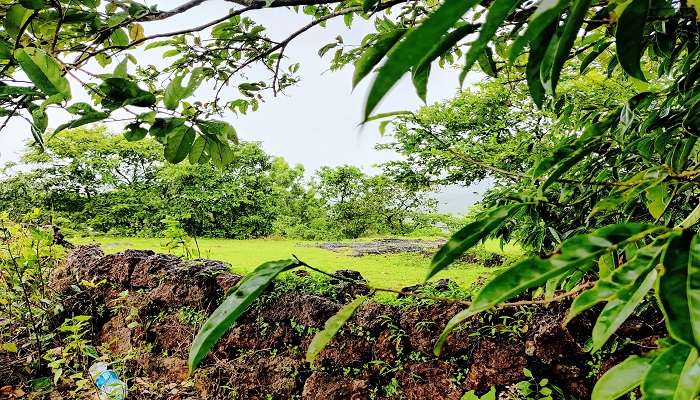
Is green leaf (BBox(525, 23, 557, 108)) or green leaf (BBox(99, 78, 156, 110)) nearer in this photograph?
green leaf (BBox(525, 23, 557, 108))

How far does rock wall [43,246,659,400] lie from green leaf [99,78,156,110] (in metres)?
1.86

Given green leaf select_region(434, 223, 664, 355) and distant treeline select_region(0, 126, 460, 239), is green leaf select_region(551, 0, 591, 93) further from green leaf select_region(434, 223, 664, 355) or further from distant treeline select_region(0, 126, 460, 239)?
distant treeline select_region(0, 126, 460, 239)

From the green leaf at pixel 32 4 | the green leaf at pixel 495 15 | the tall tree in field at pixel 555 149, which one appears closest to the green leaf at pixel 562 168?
the tall tree in field at pixel 555 149

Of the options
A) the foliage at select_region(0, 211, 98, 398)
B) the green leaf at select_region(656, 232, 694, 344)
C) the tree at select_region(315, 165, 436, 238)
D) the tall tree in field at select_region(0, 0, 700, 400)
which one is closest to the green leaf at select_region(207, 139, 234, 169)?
the tall tree in field at select_region(0, 0, 700, 400)

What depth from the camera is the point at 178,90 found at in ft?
1.87

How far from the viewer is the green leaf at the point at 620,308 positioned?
25 cm

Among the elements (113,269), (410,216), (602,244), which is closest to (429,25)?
(602,244)

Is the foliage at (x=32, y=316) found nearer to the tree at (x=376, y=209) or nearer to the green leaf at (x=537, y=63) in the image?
the green leaf at (x=537, y=63)

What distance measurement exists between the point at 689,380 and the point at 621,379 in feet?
0.30

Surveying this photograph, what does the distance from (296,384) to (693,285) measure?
8.46 ft

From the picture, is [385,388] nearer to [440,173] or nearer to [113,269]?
[113,269]

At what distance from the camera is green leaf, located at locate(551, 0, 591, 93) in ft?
0.73

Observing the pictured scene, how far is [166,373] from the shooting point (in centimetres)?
299

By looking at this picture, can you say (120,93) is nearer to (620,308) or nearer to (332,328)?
(332,328)
